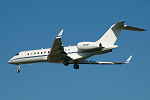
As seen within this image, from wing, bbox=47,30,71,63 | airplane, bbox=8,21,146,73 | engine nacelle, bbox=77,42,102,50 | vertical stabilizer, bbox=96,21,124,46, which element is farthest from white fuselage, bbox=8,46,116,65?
wing, bbox=47,30,71,63

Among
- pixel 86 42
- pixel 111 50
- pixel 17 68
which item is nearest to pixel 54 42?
pixel 86 42

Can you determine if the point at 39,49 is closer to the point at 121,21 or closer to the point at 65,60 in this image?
the point at 65,60

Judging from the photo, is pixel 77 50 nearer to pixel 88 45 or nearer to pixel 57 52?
pixel 88 45

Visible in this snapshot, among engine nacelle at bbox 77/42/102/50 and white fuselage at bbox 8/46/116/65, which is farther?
white fuselage at bbox 8/46/116/65

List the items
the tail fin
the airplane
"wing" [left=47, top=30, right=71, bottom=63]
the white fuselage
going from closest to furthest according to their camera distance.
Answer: "wing" [left=47, top=30, right=71, bottom=63] → the airplane → the tail fin → the white fuselage

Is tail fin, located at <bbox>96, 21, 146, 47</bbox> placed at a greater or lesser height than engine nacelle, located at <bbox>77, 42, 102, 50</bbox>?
greater

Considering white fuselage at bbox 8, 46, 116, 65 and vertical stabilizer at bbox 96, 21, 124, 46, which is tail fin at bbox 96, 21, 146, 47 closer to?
vertical stabilizer at bbox 96, 21, 124, 46

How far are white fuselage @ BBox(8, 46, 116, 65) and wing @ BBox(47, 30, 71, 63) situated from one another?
1070 mm

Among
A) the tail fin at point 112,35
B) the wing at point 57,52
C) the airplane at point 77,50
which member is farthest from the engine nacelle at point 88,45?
the wing at point 57,52

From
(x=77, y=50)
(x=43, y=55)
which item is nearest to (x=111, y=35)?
(x=77, y=50)

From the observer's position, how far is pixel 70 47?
35125 millimetres

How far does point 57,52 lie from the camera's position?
32.7 metres

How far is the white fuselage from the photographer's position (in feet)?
109

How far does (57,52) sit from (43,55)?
4.01 meters
